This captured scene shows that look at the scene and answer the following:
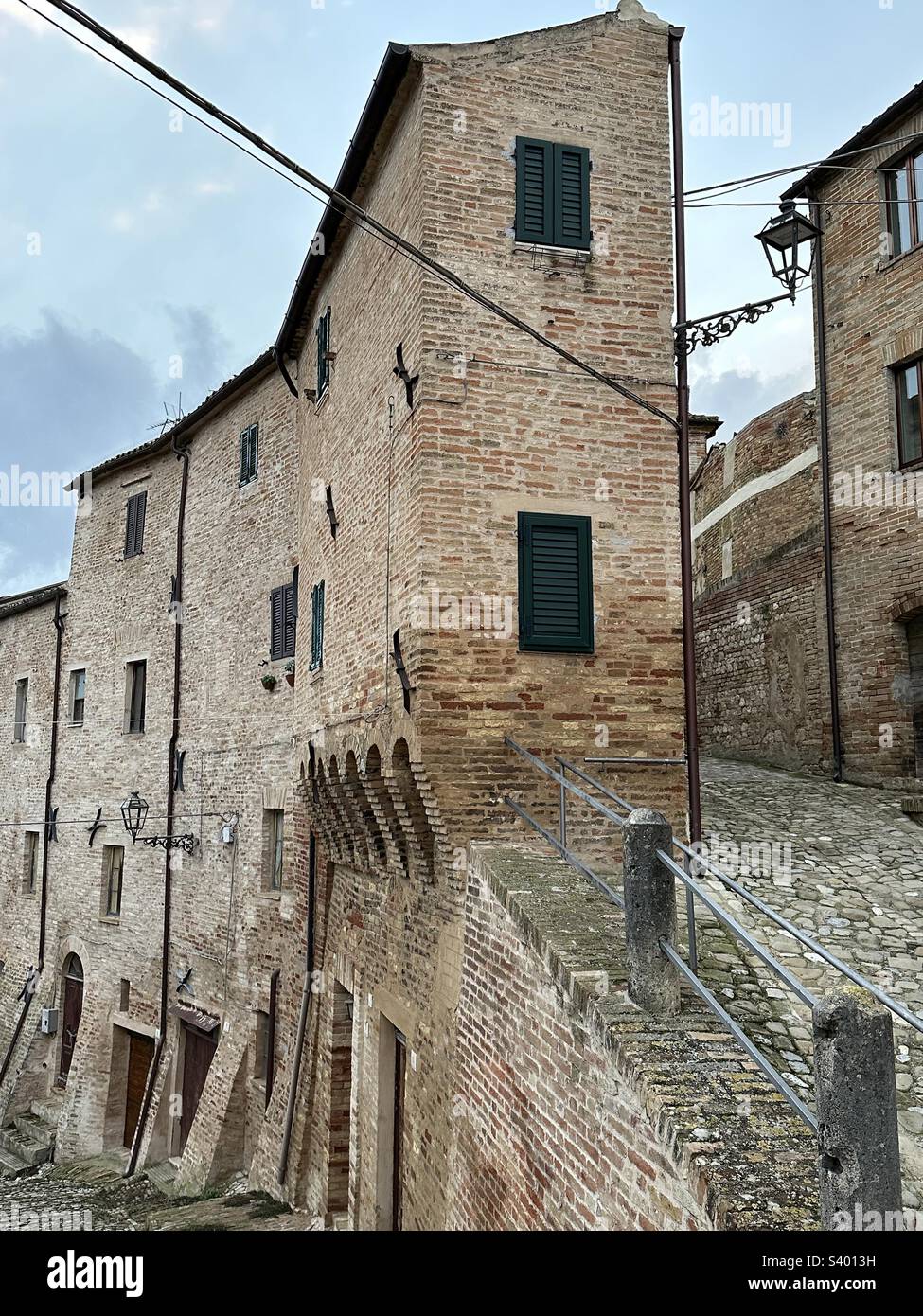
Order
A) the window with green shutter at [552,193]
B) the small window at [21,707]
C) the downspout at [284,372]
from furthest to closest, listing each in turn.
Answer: the small window at [21,707] → the downspout at [284,372] → the window with green shutter at [552,193]

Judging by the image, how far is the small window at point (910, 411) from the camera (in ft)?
45.0

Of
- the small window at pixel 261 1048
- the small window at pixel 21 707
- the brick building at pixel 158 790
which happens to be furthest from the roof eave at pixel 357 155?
the small window at pixel 21 707

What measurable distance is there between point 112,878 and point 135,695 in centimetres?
375

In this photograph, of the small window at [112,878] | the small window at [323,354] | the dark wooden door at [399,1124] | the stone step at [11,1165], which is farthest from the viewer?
the small window at [112,878]

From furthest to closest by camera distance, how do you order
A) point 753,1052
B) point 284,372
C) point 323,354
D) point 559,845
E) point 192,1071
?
point 192,1071 < point 284,372 < point 323,354 < point 559,845 < point 753,1052

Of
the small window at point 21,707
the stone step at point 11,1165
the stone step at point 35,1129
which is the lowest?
the stone step at point 11,1165

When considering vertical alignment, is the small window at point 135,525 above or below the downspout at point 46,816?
above

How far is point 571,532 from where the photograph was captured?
872cm

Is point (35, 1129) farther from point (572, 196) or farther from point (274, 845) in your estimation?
point (572, 196)

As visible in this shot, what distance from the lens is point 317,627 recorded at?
12.7 m

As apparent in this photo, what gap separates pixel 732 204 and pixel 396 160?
10.2 ft

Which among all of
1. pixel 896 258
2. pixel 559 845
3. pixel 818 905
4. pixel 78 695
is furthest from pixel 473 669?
pixel 78 695

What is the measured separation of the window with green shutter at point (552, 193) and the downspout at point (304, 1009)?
8.27 meters

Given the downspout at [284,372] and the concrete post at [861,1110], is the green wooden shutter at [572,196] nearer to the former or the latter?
the concrete post at [861,1110]
